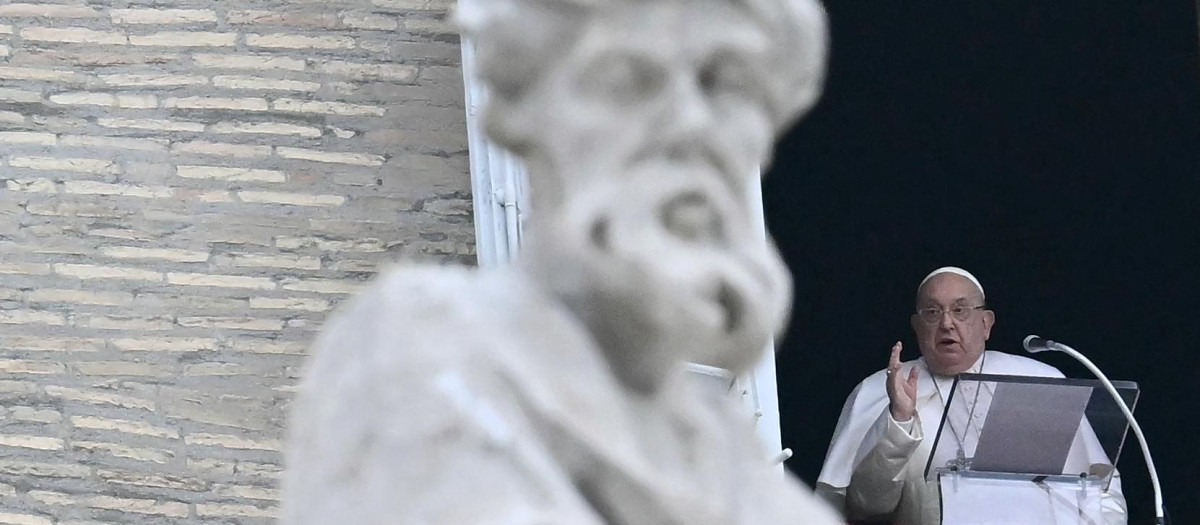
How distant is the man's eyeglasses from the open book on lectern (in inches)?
43.6

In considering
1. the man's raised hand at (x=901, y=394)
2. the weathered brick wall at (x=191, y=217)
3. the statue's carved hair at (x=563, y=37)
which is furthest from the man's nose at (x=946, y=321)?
the statue's carved hair at (x=563, y=37)

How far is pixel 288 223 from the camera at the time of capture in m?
6.92

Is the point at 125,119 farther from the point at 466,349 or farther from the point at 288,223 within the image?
the point at 466,349

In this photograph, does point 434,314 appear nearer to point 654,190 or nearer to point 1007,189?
point 654,190

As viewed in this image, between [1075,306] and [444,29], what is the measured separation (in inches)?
173

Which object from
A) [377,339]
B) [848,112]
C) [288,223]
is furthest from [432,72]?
[377,339]

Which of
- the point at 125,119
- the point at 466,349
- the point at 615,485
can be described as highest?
the point at 125,119

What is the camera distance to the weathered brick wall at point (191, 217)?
674cm

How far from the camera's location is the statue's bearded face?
1.62m

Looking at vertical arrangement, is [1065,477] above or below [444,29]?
below

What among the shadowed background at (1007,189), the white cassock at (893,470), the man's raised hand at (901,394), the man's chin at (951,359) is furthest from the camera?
the shadowed background at (1007,189)

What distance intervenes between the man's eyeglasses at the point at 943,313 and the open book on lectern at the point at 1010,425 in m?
1.11

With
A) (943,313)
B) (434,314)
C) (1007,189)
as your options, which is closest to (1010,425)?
(943,313)

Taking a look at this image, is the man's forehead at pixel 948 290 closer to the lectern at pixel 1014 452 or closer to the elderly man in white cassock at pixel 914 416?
the elderly man in white cassock at pixel 914 416
